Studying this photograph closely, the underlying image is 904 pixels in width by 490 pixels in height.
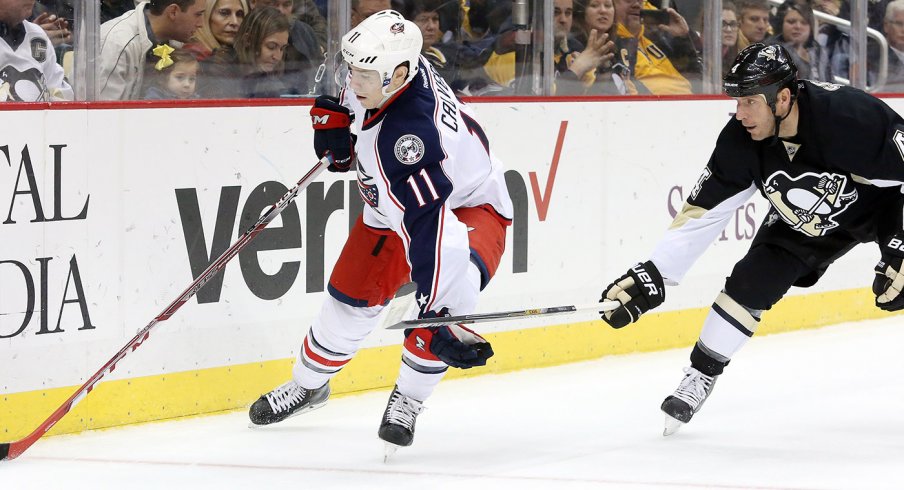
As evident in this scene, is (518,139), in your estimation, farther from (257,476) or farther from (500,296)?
(257,476)

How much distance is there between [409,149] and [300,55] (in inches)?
54.1

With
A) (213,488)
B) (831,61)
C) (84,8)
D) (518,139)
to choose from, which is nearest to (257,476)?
(213,488)

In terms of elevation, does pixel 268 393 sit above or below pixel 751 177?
below

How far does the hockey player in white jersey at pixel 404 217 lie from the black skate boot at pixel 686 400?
0.70m

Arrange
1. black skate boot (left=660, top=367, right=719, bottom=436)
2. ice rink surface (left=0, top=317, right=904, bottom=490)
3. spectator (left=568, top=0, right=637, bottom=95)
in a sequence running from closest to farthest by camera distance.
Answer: ice rink surface (left=0, top=317, right=904, bottom=490) < black skate boot (left=660, top=367, right=719, bottom=436) < spectator (left=568, top=0, right=637, bottom=95)

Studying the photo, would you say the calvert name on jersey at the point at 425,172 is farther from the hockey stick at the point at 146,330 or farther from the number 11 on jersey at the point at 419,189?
the hockey stick at the point at 146,330

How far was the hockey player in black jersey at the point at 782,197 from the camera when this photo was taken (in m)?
3.69

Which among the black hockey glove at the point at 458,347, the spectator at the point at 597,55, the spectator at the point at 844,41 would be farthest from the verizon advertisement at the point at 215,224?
the spectator at the point at 844,41

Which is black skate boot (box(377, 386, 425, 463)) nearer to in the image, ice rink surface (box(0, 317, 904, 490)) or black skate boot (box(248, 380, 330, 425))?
ice rink surface (box(0, 317, 904, 490))

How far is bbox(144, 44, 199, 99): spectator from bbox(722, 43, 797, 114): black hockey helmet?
161 cm

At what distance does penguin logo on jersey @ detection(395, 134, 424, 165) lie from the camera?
134 inches

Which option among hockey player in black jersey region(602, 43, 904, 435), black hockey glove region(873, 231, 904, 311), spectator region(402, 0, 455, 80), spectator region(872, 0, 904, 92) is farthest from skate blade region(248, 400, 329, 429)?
spectator region(872, 0, 904, 92)

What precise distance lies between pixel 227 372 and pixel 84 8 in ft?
3.81

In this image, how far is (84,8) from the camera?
406 centimetres
